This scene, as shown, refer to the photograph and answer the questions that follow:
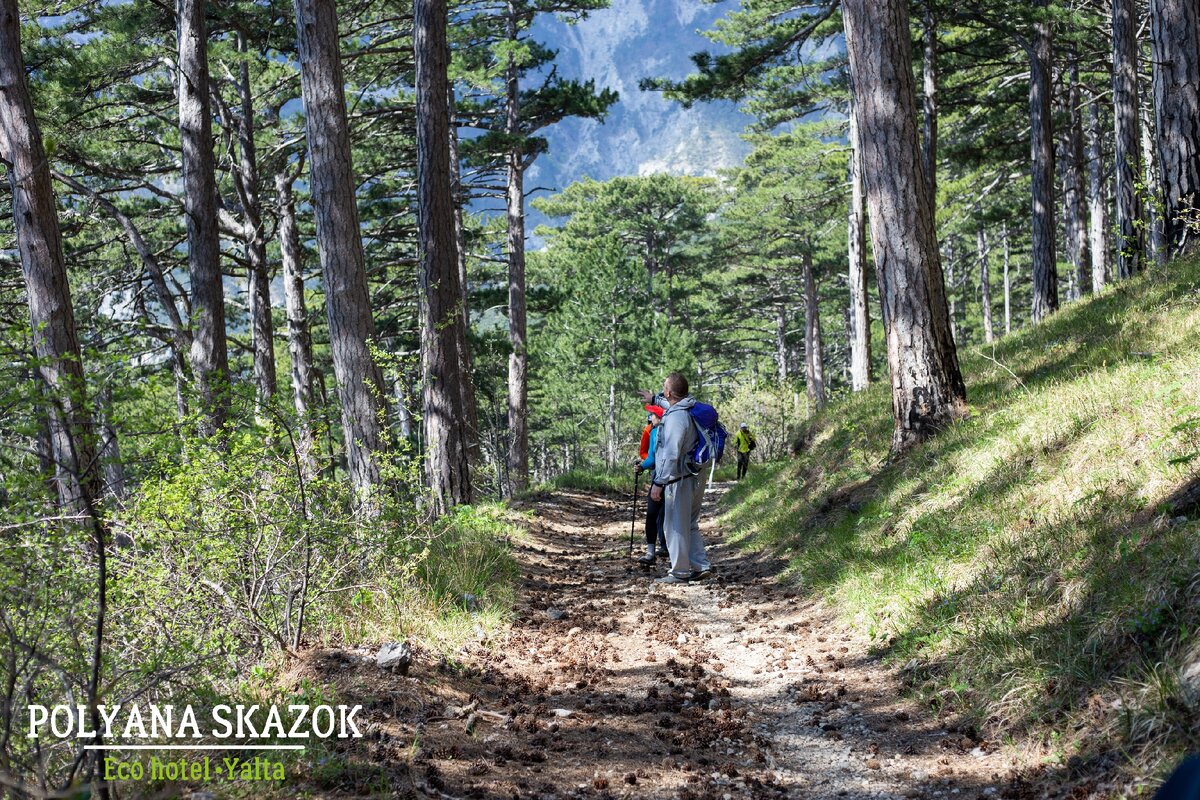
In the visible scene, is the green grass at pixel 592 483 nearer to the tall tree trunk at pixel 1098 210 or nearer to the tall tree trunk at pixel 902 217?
the tall tree trunk at pixel 902 217

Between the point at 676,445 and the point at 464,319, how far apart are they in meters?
10.1

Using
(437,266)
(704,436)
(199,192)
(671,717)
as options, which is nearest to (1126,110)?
(704,436)

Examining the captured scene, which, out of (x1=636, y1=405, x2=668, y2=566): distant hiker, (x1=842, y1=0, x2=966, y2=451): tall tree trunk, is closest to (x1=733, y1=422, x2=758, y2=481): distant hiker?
(x1=636, y1=405, x2=668, y2=566): distant hiker

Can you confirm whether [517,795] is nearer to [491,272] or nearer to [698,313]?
[491,272]

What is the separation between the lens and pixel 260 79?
547 inches

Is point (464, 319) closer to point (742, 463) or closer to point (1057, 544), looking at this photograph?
point (742, 463)

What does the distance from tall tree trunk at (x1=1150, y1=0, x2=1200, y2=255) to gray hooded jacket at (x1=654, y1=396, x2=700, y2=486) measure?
5732 mm

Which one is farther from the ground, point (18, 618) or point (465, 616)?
point (18, 618)

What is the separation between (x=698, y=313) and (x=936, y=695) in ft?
142

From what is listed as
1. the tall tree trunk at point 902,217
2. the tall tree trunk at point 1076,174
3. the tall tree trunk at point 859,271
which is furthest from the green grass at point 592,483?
the tall tree trunk at point 1076,174

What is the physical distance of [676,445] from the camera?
27.7 feet

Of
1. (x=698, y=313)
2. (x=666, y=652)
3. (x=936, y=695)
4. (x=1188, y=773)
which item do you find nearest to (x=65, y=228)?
(x=666, y=652)

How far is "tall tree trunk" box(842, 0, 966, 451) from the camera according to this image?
7598 millimetres

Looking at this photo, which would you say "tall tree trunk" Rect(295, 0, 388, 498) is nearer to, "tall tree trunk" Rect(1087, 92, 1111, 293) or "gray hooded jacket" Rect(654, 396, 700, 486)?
"gray hooded jacket" Rect(654, 396, 700, 486)
